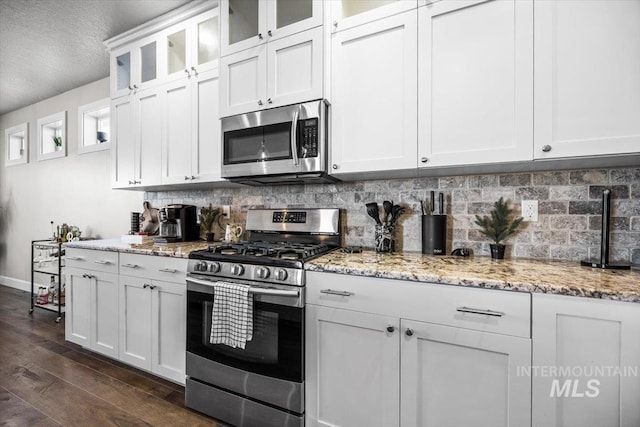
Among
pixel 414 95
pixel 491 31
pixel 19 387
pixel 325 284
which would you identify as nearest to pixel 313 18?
pixel 414 95

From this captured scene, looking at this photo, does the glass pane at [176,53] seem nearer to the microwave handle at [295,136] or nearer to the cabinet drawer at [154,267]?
the microwave handle at [295,136]

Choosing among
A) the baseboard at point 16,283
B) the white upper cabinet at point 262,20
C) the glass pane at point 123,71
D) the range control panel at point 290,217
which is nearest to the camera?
the white upper cabinet at point 262,20

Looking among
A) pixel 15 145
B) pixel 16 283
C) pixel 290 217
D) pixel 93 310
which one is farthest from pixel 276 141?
pixel 15 145

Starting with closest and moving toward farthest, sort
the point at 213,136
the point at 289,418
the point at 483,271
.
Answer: the point at 483,271
the point at 289,418
the point at 213,136

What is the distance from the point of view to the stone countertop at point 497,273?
1.10 meters

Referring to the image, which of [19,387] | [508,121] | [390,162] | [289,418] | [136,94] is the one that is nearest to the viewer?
[508,121]

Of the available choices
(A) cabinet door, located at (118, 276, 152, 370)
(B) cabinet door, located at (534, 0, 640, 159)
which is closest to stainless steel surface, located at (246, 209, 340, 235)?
(A) cabinet door, located at (118, 276, 152, 370)

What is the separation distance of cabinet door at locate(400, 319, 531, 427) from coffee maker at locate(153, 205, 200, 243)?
209cm

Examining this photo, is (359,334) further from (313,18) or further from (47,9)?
(47,9)

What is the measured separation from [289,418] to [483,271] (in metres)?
1.22

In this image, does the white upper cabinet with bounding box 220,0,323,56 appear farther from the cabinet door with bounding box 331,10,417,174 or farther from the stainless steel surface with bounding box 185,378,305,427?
the stainless steel surface with bounding box 185,378,305,427

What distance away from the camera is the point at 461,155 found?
157cm

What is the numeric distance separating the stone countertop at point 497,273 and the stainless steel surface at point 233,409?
81 centimetres

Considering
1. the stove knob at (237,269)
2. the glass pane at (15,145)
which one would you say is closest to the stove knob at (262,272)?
the stove knob at (237,269)
